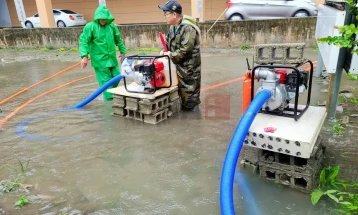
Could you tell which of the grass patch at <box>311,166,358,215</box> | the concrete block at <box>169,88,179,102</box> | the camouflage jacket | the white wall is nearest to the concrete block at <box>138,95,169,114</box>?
the concrete block at <box>169,88,179,102</box>

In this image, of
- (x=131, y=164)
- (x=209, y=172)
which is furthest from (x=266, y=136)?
(x=131, y=164)

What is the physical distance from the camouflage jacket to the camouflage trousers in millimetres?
50

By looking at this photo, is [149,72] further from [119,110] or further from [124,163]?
[124,163]

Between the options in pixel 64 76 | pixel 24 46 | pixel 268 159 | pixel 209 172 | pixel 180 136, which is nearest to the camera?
pixel 268 159

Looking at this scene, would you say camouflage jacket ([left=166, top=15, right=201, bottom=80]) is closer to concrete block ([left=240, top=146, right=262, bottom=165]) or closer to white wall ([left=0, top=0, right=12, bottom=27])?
concrete block ([left=240, top=146, right=262, bottom=165])

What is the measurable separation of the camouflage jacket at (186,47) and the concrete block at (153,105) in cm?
47

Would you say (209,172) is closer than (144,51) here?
Yes

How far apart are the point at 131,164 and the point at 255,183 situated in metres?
1.29

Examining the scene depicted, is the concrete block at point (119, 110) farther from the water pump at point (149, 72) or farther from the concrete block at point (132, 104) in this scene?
the water pump at point (149, 72)

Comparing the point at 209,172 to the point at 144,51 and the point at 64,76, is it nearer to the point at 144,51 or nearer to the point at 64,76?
the point at 64,76

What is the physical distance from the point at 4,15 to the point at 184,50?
2170 centimetres

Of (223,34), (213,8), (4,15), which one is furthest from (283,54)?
(4,15)

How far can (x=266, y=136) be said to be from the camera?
2.40 metres

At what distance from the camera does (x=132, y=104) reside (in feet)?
13.7
